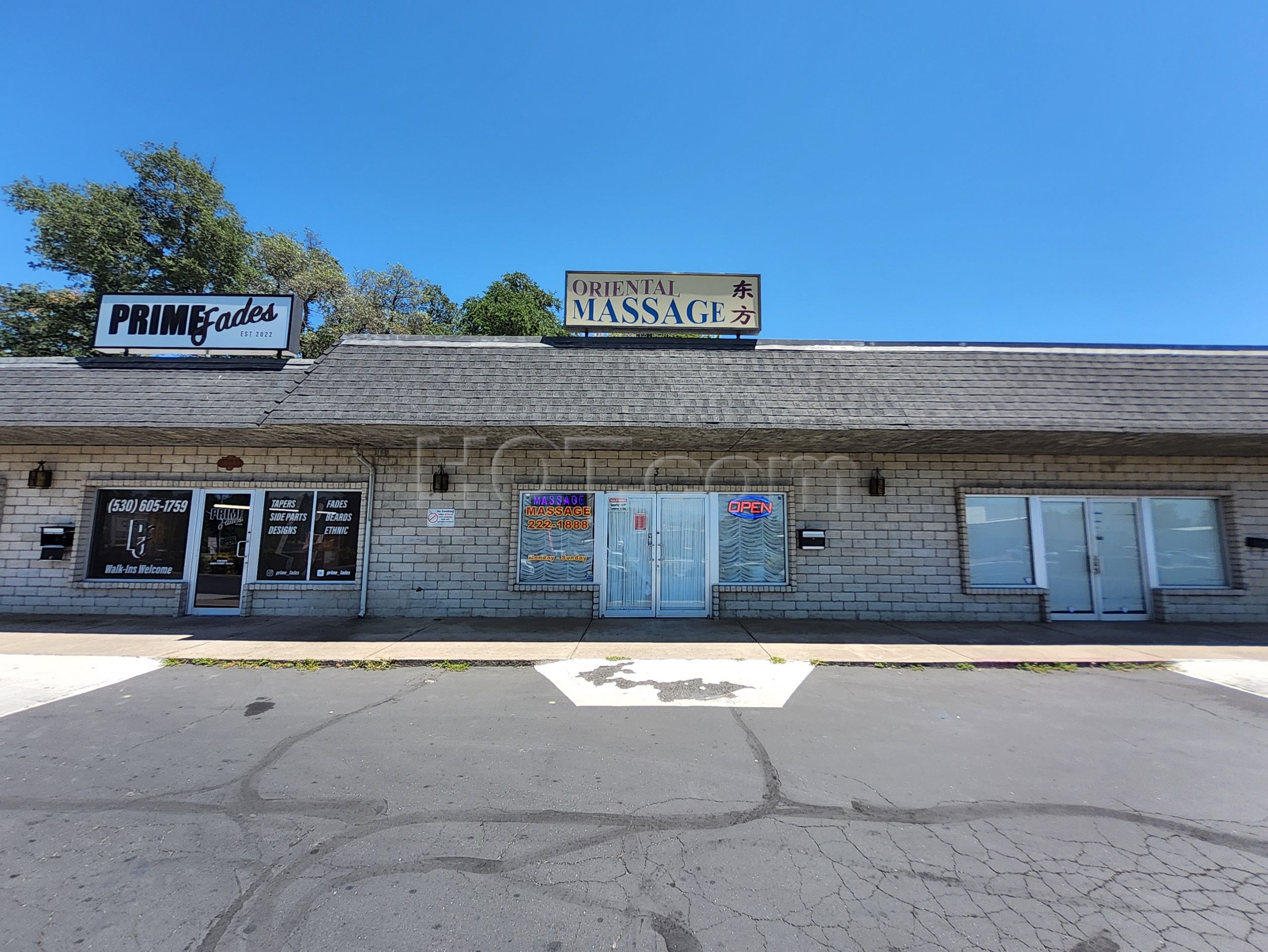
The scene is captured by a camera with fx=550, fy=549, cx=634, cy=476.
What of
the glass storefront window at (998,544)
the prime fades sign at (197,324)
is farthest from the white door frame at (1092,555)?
the prime fades sign at (197,324)

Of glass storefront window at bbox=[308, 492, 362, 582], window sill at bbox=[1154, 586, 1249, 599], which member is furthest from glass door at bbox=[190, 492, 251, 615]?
window sill at bbox=[1154, 586, 1249, 599]

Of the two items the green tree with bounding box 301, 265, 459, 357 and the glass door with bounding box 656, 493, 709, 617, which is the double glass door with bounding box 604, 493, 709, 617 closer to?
the glass door with bounding box 656, 493, 709, 617

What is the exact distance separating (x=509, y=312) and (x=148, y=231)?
15.7m

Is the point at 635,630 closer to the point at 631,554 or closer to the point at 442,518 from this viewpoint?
the point at 631,554

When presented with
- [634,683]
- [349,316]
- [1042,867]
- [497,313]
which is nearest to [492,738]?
[634,683]

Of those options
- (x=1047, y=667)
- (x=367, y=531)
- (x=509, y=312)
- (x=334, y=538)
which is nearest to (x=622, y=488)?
(x=367, y=531)

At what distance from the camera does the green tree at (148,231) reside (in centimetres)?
2105

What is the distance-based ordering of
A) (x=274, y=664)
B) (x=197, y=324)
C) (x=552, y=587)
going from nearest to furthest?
(x=274, y=664), (x=552, y=587), (x=197, y=324)

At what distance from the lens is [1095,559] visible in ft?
32.6

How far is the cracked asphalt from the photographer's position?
8.27ft

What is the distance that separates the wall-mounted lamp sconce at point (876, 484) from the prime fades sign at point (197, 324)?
35.8ft

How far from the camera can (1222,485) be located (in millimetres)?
10016

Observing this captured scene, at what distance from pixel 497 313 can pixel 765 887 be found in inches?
1248

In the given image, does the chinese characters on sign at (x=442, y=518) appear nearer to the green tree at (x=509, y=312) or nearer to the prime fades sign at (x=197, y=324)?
the prime fades sign at (x=197, y=324)
